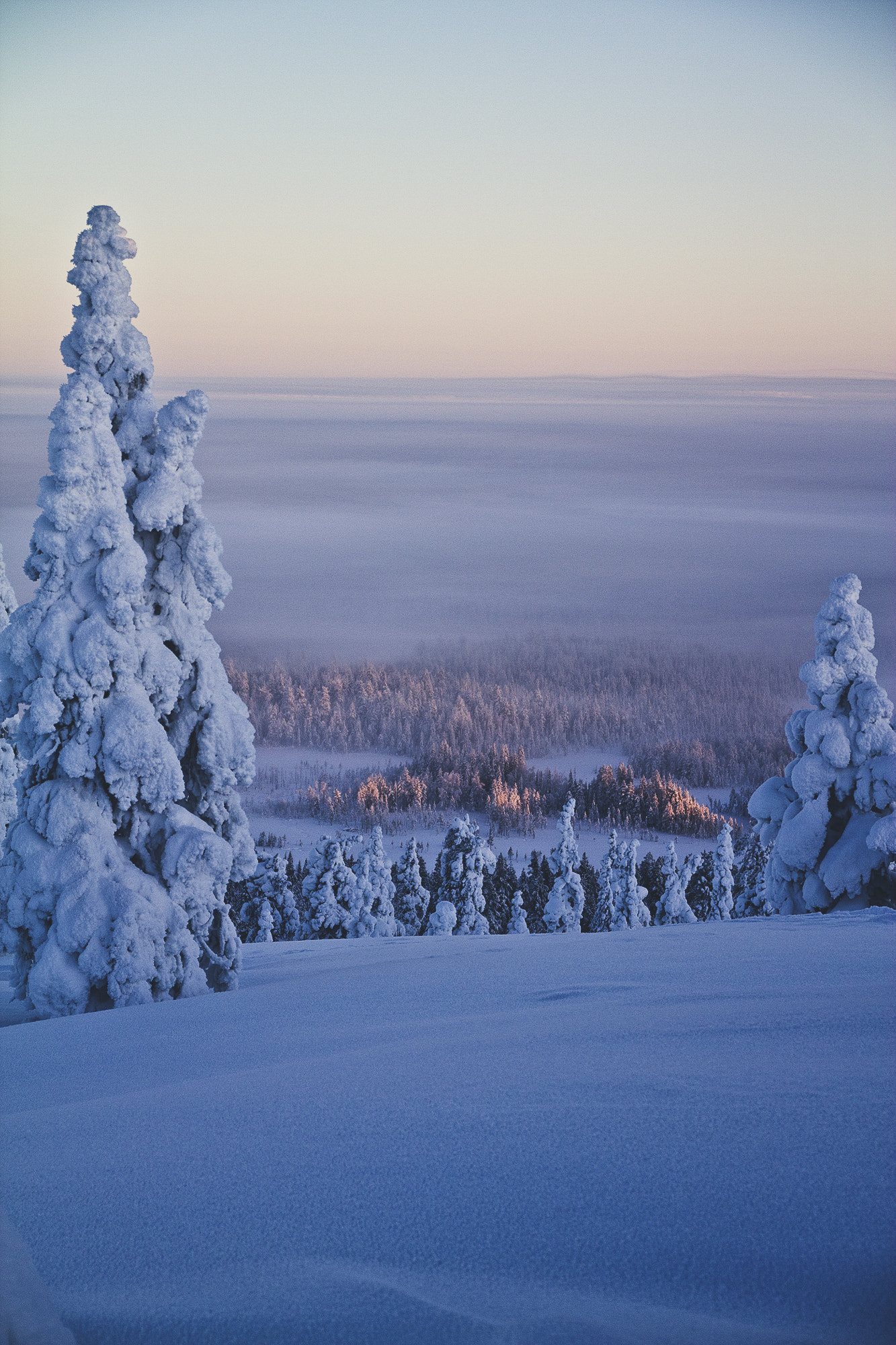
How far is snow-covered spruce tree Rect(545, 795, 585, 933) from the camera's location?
47.8m

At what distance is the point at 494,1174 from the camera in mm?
4488

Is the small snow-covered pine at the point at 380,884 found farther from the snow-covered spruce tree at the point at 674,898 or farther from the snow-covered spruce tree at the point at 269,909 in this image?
the snow-covered spruce tree at the point at 674,898

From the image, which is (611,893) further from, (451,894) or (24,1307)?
(24,1307)

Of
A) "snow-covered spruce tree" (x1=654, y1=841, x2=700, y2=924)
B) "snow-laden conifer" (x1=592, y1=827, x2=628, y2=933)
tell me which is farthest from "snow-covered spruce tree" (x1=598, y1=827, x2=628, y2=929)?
"snow-covered spruce tree" (x1=654, y1=841, x2=700, y2=924)

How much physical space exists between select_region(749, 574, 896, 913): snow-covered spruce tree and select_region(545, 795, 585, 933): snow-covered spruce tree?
994 inches

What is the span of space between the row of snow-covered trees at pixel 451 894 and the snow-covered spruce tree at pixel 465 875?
0.15ft

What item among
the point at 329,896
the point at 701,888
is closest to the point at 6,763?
the point at 329,896

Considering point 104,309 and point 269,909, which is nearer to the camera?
point 104,309

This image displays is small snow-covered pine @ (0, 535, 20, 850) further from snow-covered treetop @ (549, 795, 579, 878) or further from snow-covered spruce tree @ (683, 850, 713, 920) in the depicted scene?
snow-covered spruce tree @ (683, 850, 713, 920)

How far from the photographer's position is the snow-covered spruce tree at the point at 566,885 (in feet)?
157

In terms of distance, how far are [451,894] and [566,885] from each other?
5.84 meters

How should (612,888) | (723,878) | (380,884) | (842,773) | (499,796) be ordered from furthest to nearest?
(499,796)
(723,878)
(612,888)
(380,884)
(842,773)

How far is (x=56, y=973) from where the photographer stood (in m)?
13.6

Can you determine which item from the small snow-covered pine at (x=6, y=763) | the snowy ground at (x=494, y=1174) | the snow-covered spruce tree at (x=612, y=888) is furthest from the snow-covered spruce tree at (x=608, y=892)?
the snowy ground at (x=494, y=1174)
